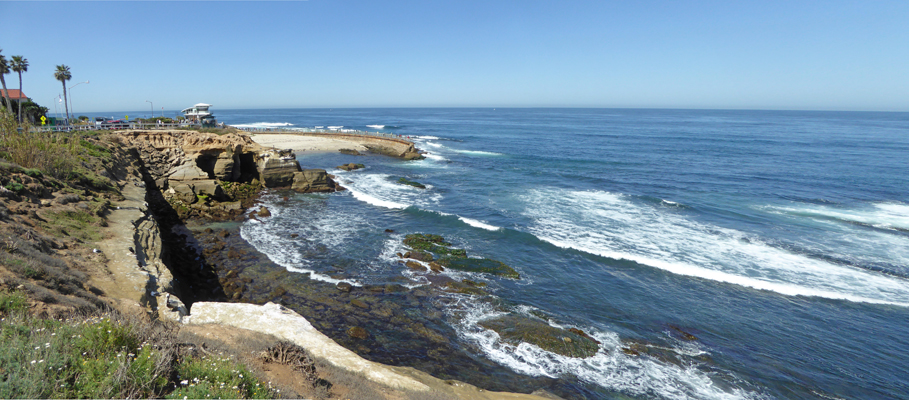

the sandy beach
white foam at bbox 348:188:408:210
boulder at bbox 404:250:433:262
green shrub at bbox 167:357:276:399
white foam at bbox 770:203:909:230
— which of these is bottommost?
boulder at bbox 404:250:433:262

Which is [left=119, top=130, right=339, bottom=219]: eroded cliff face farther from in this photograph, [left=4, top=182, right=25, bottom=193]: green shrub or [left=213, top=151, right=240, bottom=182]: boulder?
[left=4, top=182, right=25, bottom=193]: green shrub

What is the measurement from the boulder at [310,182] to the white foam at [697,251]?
18577 millimetres

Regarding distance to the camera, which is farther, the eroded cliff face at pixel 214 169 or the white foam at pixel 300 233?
the eroded cliff face at pixel 214 169

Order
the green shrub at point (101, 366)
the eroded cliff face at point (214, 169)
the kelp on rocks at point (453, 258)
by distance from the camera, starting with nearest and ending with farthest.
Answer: the green shrub at point (101, 366) → the kelp on rocks at point (453, 258) → the eroded cliff face at point (214, 169)

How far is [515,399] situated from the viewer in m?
10.4

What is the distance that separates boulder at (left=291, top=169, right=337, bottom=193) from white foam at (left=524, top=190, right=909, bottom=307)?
18.6 meters

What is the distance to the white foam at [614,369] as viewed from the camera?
12086 mm

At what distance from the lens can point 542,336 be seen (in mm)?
14281

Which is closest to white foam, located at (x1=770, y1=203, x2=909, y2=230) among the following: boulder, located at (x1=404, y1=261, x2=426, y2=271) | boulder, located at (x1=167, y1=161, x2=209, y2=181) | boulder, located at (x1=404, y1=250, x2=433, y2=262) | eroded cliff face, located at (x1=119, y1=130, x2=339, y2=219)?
boulder, located at (x1=404, y1=250, x2=433, y2=262)

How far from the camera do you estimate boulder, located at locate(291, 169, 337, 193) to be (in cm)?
3528

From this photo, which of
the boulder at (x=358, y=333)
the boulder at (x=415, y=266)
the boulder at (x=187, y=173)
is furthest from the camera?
the boulder at (x=187, y=173)

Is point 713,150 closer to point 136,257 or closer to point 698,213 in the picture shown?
point 698,213

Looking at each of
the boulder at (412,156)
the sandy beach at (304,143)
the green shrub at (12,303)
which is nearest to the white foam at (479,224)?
the green shrub at (12,303)

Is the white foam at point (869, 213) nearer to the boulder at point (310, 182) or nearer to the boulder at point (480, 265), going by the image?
the boulder at point (480, 265)
